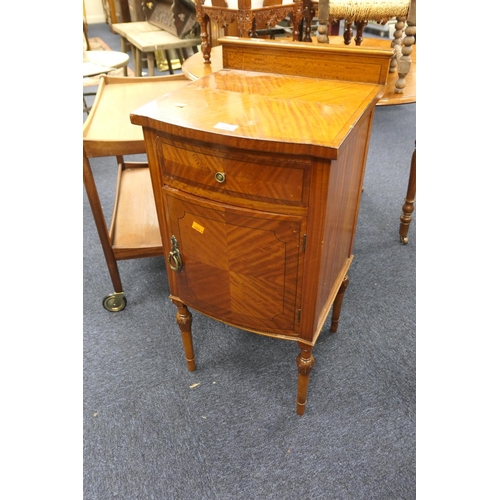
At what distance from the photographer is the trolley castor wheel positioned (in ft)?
5.16

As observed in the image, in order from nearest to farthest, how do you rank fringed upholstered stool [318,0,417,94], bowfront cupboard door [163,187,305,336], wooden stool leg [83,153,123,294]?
bowfront cupboard door [163,187,305,336]
wooden stool leg [83,153,123,294]
fringed upholstered stool [318,0,417,94]

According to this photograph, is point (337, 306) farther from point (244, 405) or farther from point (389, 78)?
point (389, 78)

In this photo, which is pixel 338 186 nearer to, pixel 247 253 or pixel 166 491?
pixel 247 253

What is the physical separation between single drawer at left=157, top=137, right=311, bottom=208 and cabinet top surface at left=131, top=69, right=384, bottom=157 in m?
Result: 0.04

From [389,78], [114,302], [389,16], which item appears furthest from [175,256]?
[389,16]

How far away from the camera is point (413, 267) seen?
178cm

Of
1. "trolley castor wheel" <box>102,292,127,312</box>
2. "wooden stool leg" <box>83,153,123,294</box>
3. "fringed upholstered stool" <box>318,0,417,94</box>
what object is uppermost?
"fringed upholstered stool" <box>318,0,417,94</box>

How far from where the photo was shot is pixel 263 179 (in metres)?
0.78

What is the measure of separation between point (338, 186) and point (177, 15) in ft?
11.2

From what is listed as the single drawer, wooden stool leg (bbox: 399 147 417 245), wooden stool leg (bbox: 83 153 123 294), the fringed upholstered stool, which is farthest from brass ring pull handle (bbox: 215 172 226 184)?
wooden stool leg (bbox: 399 147 417 245)

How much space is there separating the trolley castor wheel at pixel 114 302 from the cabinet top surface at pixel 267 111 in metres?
0.91

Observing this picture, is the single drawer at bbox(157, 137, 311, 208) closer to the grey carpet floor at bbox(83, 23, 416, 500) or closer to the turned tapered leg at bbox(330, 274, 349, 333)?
the turned tapered leg at bbox(330, 274, 349, 333)

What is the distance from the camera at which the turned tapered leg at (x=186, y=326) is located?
1.15 m

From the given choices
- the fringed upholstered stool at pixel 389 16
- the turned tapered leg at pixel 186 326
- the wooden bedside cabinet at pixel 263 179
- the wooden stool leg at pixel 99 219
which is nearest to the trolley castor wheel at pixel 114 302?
the wooden stool leg at pixel 99 219
